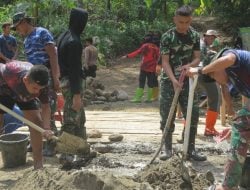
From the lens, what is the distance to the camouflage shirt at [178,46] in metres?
5.71

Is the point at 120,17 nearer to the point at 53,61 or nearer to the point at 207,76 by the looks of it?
the point at 53,61

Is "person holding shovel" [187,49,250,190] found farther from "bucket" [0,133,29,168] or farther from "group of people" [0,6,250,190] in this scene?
"bucket" [0,133,29,168]

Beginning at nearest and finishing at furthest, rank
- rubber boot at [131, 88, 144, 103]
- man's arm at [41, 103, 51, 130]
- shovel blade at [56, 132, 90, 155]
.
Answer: man's arm at [41, 103, 51, 130] → shovel blade at [56, 132, 90, 155] → rubber boot at [131, 88, 144, 103]

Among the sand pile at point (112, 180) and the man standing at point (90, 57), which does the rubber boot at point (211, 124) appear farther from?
the man standing at point (90, 57)

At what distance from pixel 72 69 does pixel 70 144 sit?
2.83ft

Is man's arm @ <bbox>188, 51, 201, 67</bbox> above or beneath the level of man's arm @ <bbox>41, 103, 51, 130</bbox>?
above

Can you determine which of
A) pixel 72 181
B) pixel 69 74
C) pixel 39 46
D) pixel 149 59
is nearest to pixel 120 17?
pixel 149 59

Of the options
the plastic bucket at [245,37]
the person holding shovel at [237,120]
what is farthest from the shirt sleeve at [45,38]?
the plastic bucket at [245,37]

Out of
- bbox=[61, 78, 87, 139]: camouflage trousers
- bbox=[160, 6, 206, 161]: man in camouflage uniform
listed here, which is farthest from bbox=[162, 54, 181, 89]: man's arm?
bbox=[61, 78, 87, 139]: camouflage trousers

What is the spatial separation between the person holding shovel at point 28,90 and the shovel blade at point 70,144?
0.72ft

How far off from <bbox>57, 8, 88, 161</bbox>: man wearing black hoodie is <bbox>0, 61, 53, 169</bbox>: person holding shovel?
433mm

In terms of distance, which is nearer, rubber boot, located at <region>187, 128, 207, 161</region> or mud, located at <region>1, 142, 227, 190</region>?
mud, located at <region>1, 142, 227, 190</region>

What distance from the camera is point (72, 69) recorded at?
5414mm

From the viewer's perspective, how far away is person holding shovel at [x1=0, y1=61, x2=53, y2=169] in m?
4.51
